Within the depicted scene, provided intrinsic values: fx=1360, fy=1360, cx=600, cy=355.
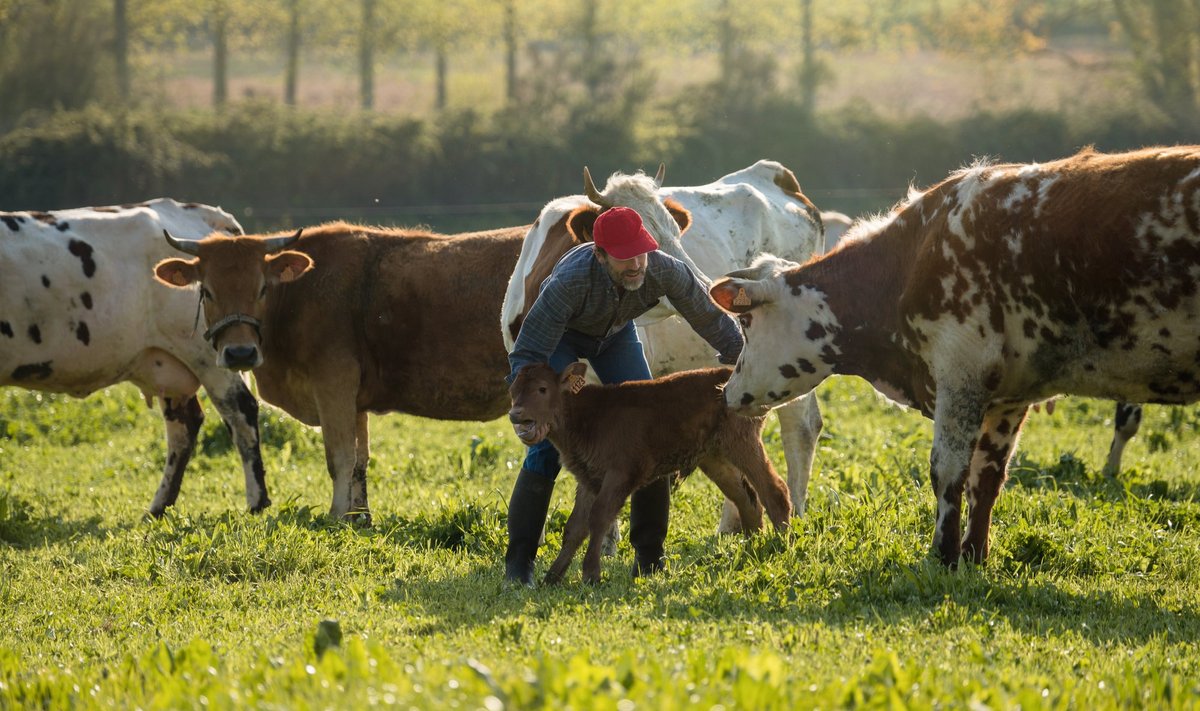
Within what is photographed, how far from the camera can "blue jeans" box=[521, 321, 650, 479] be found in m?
7.30

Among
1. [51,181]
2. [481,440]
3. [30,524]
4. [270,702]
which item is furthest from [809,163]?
[270,702]

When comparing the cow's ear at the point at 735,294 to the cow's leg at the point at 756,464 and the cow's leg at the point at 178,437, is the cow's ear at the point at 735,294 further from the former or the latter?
the cow's leg at the point at 178,437

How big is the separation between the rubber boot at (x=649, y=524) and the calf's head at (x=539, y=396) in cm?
72

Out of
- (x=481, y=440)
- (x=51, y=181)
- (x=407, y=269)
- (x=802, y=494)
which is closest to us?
(x=802, y=494)

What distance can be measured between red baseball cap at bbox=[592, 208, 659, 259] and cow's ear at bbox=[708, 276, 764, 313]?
2.49 feet

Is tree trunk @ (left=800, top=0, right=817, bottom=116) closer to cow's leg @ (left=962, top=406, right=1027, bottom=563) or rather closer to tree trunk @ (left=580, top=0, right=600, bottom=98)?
tree trunk @ (left=580, top=0, right=600, bottom=98)

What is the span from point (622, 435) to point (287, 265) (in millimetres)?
3656

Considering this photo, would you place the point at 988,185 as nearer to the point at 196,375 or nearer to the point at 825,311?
the point at 825,311

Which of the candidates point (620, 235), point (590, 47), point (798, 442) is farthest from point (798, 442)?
point (590, 47)

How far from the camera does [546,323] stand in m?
6.92

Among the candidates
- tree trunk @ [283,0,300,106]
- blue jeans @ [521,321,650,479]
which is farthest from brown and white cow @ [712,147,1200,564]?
tree trunk @ [283,0,300,106]

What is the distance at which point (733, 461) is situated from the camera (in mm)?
7305

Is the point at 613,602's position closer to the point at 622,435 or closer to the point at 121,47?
the point at 622,435

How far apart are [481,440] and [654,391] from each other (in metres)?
4.68
